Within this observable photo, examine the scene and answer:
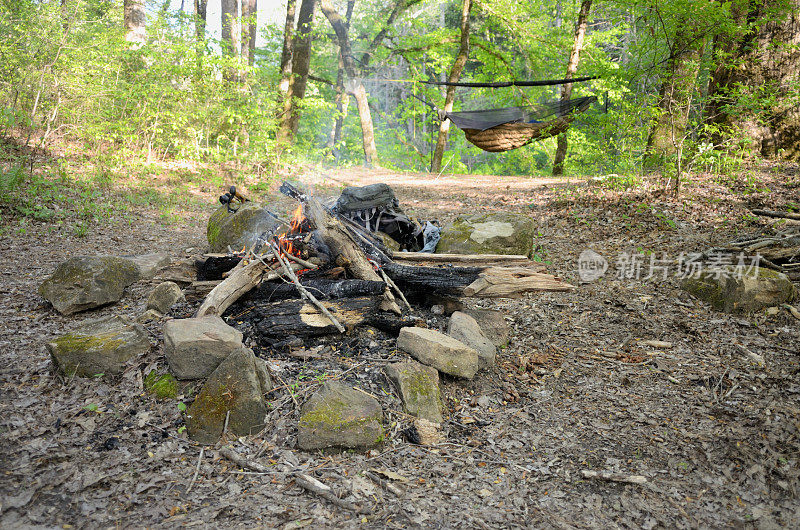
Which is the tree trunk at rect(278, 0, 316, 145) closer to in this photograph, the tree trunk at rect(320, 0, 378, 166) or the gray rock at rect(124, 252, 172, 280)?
the tree trunk at rect(320, 0, 378, 166)

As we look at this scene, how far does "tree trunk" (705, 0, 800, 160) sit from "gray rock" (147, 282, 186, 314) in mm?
6478

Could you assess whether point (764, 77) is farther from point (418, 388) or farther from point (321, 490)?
point (321, 490)

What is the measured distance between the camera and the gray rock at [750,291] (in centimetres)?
363

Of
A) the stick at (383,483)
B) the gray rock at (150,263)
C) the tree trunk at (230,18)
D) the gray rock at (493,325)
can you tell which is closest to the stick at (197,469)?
the stick at (383,483)

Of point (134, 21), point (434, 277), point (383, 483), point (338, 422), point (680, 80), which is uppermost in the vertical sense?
point (134, 21)

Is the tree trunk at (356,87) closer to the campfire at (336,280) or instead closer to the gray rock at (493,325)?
the campfire at (336,280)

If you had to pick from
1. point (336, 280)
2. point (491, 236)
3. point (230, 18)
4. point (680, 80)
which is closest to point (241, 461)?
point (336, 280)

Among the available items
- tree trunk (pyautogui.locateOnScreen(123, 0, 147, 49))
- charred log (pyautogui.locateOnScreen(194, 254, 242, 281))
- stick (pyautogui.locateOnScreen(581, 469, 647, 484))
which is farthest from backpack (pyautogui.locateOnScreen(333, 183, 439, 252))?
tree trunk (pyautogui.locateOnScreen(123, 0, 147, 49))

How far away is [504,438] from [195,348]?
1857 millimetres

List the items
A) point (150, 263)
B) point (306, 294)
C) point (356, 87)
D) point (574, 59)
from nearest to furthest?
point (306, 294) → point (150, 263) → point (574, 59) → point (356, 87)

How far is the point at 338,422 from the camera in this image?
2.36 m

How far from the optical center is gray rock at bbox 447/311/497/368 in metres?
3.18

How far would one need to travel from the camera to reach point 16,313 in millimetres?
3418

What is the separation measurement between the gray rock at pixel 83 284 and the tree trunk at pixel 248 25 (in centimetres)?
808
